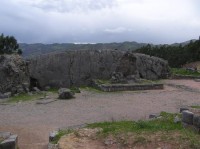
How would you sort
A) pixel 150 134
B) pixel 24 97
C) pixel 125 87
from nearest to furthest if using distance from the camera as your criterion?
pixel 150 134, pixel 24 97, pixel 125 87

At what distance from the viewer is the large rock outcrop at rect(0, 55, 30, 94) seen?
83.6 feet

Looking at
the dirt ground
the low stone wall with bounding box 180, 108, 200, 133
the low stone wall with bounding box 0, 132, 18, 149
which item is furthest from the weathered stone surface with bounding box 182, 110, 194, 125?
the low stone wall with bounding box 0, 132, 18, 149

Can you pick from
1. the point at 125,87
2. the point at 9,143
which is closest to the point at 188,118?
the point at 9,143

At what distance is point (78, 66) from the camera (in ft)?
94.9

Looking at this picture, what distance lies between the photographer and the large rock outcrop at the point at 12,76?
25469mm

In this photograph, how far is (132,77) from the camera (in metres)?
28.3

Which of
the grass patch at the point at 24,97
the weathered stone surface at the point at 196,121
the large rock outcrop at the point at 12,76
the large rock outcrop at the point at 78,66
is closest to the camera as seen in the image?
the weathered stone surface at the point at 196,121

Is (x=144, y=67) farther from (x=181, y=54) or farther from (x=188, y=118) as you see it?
(x=181, y=54)

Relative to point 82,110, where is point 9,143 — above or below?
above

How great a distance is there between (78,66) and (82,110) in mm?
11238

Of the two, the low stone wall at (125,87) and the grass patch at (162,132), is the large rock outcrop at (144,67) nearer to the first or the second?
the low stone wall at (125,87)

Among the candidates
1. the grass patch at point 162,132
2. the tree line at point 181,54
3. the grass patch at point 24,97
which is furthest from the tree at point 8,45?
the grass patch at point 162,132

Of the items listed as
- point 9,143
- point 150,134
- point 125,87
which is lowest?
point 125,87

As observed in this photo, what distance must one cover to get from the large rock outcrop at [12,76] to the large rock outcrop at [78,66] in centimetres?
205
